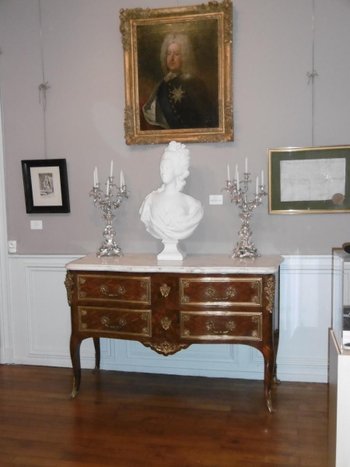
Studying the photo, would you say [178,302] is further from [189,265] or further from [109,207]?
[109,207]

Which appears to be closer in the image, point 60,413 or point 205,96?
point 60,413

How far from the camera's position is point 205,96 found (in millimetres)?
3766

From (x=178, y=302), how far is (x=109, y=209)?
1.05m

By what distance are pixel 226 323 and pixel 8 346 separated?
221 cm

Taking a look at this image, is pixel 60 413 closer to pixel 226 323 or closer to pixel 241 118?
pixel 226 323

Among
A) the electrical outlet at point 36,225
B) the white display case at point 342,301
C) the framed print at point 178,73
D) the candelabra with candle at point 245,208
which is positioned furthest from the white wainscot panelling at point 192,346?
the white display case at point 342,301

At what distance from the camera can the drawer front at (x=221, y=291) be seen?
3227mm

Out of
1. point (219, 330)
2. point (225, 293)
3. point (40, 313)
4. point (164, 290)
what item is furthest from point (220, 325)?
point (40, 313)

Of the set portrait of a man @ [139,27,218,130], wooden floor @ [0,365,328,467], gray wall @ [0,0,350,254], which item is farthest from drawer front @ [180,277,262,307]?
portrait of a man @ [139,27,218,130]

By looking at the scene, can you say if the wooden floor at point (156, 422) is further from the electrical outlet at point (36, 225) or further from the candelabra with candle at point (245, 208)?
the electrical outlet at point (36, 225)

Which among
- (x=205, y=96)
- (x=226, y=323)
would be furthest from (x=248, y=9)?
(x=226, y=323)

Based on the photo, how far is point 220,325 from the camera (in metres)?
3.28

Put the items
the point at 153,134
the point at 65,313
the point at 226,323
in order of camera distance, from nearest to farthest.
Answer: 1. the point at 226,323
2. the point at 153,134
3. the point at 65,313

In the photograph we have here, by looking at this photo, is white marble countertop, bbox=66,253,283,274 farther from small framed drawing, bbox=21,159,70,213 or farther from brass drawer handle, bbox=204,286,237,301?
small framed drawing, bbox=21,159,70,213
